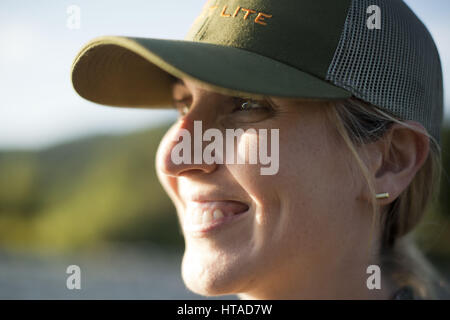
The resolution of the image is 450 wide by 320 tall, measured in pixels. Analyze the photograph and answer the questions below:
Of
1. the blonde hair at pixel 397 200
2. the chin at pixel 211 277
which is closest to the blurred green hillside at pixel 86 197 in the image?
the blonde hair at pixel 397 200

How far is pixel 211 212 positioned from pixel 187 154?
0.24 m

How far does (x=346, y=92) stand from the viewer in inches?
61.9

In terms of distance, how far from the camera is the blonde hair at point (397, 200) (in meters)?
1.66

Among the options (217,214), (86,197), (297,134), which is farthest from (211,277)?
(86,197)

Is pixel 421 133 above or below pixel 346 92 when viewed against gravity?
below

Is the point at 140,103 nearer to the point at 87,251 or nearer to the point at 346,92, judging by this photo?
the point at 346,92

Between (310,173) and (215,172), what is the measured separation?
35 centimetres

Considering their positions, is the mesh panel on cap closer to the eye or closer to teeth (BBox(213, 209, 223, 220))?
the eye

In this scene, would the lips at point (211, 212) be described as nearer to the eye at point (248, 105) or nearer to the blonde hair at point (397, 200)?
the eye at point (248, 105)

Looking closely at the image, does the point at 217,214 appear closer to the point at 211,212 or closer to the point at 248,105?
the point at 211,212

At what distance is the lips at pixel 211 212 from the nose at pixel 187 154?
0.43ft

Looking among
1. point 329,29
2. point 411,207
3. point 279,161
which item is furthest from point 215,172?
point 411,207

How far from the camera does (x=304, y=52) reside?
1596 mm
